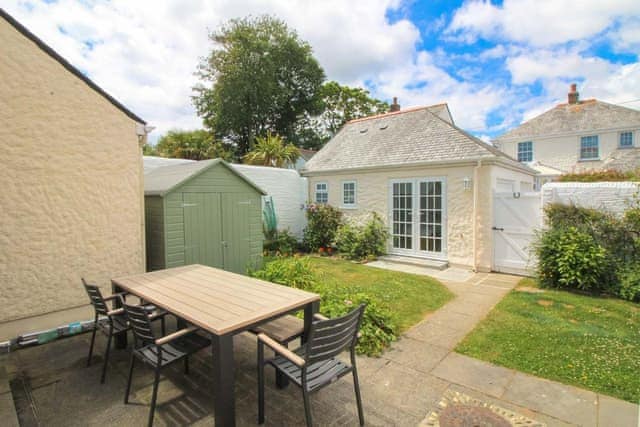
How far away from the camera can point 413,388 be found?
3.22 m

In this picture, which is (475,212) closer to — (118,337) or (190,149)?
(118,337)

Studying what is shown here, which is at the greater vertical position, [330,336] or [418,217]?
[418,217]

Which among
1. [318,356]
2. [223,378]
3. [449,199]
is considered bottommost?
[223,378]

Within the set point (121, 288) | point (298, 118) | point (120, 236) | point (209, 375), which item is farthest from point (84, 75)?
point (298, 118)

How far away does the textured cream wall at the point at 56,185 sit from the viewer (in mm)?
4266

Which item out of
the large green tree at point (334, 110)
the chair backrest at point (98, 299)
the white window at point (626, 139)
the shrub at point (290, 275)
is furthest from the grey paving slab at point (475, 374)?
the large green tree at point (334, 110)

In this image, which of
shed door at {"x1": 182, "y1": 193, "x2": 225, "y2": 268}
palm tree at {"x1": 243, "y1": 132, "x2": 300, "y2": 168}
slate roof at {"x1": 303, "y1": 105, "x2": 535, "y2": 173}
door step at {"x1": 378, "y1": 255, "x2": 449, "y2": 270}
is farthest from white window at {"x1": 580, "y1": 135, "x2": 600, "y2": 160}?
shed door at {"x1": 182, "y1": 193, "x2": 225, "y2": 268}

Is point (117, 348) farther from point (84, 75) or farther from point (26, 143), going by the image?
point (84, 75)

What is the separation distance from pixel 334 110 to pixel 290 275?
94.7 ft

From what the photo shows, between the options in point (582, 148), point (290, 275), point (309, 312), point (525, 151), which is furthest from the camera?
point (525, 151)

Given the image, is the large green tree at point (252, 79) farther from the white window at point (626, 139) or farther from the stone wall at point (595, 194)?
the stone wall at point (595, 194)

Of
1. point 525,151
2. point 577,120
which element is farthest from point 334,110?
point 577,120

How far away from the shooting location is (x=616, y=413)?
2750 mm

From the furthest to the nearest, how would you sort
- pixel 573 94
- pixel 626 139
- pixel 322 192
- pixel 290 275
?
pixel 573 94, pixel 626 139, pixel 322 192, pixel 290 275
